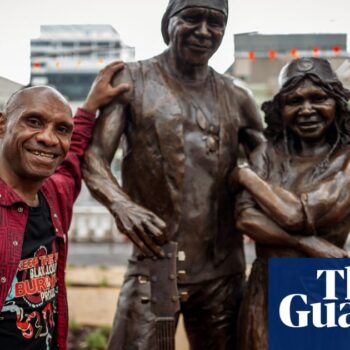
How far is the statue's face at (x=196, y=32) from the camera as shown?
2.31 meters

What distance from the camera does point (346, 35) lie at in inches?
129

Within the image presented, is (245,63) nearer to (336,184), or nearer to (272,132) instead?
(272,132)

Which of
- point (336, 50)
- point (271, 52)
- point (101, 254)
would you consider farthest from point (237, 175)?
point (101, 254)

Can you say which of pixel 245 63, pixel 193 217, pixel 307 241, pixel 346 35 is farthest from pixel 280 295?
pixel 245 63

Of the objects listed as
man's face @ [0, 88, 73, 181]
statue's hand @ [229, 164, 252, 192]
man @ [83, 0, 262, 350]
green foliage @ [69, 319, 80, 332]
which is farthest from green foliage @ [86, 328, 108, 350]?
man's face @ [0, 88, 73, 181]

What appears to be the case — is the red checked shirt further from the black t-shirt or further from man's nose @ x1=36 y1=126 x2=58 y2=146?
man's nose @ x1=36 y1=126 x2=58 y2=146

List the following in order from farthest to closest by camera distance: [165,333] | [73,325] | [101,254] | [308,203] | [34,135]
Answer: [101,254] < [73,325] < [308,203] < [165,333] < [34,135]

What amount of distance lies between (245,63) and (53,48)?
134cm

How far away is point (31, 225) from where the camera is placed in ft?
6.12

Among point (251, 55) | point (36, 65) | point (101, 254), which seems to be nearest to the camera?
point (36, 65)

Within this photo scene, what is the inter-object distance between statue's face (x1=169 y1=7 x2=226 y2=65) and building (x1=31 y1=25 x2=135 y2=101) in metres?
1.13

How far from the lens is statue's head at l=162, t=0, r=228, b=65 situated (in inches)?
90.7

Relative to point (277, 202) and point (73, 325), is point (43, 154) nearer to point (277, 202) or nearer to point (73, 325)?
point (277, 202)

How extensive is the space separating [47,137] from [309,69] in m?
1.03
